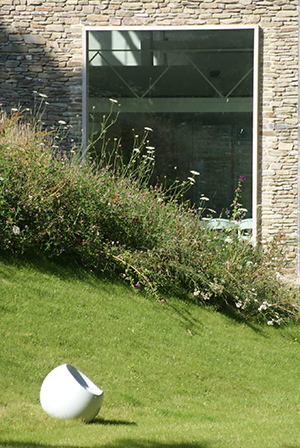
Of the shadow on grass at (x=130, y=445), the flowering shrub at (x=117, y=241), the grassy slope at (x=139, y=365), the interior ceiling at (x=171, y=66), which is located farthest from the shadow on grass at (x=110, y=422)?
the interior ceiling at (x=171, y=66)

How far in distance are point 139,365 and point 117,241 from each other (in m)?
1.57

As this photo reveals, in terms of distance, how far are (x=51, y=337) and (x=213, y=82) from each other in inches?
231

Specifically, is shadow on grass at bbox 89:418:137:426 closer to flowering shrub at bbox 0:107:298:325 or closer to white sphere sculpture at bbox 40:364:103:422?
white sphere sculpture at bbox 40:364:103:422

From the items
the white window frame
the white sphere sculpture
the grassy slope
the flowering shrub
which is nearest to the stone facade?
the white window frame

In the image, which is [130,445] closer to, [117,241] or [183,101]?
[117,241]

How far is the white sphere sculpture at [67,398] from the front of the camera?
2766 millimetres

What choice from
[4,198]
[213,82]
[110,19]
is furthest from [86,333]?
[110,19]

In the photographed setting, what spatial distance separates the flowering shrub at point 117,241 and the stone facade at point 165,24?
292cm

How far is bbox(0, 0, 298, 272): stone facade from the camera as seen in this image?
7.94 metres

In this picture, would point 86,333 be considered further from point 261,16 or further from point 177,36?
point 261,16

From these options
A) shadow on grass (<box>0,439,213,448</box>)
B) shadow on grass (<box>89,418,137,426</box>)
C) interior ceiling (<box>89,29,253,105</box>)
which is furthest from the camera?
interior ceiling (<box>89,29,253,105</box>)

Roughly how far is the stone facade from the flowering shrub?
2.92m

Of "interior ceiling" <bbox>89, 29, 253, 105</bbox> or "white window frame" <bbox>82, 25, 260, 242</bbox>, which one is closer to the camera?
"white window frame" <bbox>82, 25, 260, 242</bbox>

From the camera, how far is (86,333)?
4.00 meters
